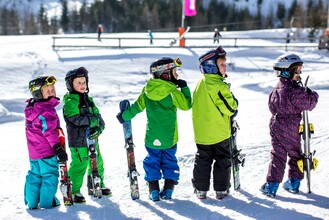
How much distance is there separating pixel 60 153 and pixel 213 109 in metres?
1.85

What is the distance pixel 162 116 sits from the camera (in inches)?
206

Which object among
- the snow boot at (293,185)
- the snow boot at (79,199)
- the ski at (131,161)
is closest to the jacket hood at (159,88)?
the ski at (131,161)

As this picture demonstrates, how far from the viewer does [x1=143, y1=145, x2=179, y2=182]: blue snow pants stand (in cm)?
530

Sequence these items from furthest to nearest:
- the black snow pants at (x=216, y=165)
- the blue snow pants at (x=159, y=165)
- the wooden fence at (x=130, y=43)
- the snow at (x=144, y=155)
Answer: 1. the wooden fence at (x=130, y=43)
2. the blue snow pants at (x=159, y=165)
3. the black snow pants at (x=216, y=165)
4. the snow at (x=144, y=155)

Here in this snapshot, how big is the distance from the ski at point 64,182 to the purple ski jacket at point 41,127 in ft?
0.19

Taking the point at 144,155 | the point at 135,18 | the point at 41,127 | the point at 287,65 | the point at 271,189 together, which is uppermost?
the point at 135,18

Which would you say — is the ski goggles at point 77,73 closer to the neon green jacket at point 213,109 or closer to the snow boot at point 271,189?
the neon green jacket at point 213,109

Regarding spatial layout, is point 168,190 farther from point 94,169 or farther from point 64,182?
point 64,182

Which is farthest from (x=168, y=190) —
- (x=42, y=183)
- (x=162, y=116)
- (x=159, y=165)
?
(x=42, y=183)

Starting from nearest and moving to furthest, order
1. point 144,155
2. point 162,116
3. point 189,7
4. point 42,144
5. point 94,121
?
point 42,144, point 94,121, point 162,116, point 144,155, point 189,7

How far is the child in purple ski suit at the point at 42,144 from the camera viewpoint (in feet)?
15.9

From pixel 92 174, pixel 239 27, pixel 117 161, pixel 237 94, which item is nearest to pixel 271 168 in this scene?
pixel 92 174

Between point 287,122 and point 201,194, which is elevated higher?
point 287,122

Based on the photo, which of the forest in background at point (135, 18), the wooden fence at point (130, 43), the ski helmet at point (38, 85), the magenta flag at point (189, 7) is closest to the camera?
the ski helmet at point (38, 85)
